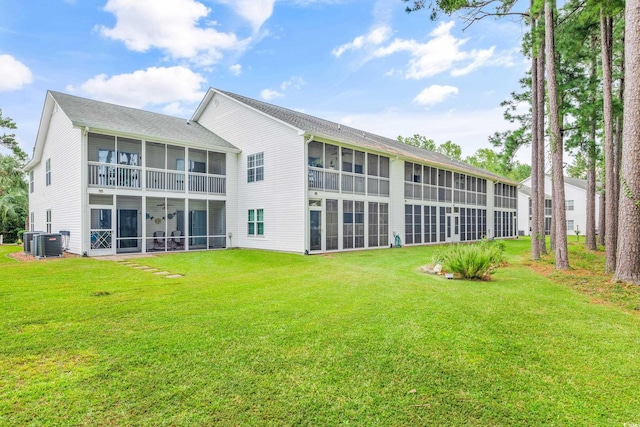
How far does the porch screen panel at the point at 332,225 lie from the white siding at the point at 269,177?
1389mm

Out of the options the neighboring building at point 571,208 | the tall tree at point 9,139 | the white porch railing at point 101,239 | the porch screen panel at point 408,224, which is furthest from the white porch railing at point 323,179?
the neighboring building at point 571,208

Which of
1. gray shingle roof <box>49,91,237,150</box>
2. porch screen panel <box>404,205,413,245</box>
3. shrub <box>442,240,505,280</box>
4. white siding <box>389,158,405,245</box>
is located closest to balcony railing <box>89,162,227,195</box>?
gray shingle roof <box>49,91,237,150</box>

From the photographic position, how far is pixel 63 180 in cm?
1415

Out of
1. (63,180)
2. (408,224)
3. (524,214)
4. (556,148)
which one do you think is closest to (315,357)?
(556,148)

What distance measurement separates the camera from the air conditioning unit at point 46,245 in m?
11.7

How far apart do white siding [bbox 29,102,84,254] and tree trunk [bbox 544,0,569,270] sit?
15.4m

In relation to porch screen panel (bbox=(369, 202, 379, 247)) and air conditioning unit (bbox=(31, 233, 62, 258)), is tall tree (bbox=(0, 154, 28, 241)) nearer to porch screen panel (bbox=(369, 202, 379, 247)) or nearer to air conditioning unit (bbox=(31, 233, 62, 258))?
air conditioning unit (bbox=(31, 233, 62, 258))

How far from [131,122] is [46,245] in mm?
5699

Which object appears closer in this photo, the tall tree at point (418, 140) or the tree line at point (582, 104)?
the tree line at point (582, 104)

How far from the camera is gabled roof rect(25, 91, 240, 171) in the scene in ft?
41.9

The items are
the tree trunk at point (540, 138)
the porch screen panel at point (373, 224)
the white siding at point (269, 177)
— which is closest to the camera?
the tree trunk at point (540, 138)

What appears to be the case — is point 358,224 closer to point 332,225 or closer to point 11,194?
point 332,225

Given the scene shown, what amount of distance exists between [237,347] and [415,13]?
965cm

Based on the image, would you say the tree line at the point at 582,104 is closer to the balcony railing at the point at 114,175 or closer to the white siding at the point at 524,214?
the balcony railing at the point at 114,175
